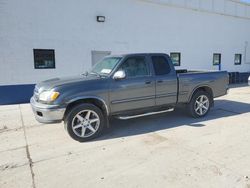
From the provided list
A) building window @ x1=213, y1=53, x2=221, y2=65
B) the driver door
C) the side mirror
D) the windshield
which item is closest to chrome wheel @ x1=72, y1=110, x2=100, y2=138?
the driver door

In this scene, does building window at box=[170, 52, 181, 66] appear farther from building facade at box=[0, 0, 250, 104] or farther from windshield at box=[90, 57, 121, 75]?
windshield at box=[90, 57, 121, 75]

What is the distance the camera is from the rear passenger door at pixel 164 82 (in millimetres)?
5426

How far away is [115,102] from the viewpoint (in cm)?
488

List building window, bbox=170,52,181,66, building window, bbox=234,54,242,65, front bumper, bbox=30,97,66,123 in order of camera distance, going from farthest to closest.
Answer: building window, bbox=234,54,242,65 < building window, bbox=170,52,181,66 < front bumper, bbox=30,97,66,123

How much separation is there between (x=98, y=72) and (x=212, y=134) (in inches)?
121

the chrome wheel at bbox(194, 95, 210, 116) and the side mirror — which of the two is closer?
the side mirror

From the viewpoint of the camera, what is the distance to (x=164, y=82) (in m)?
5.48

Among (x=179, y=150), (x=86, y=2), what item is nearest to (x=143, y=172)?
(x=179, y=150)

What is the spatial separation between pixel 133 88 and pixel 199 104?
92.2 inches

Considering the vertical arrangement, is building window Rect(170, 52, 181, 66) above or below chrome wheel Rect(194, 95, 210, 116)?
above

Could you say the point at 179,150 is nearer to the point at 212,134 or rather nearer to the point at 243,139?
the point at 212,134

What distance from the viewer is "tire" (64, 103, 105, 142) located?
448 cm

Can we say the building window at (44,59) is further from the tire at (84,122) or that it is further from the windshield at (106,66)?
the tire at (84,122)

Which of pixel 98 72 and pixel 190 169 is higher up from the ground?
pixel 98 72
